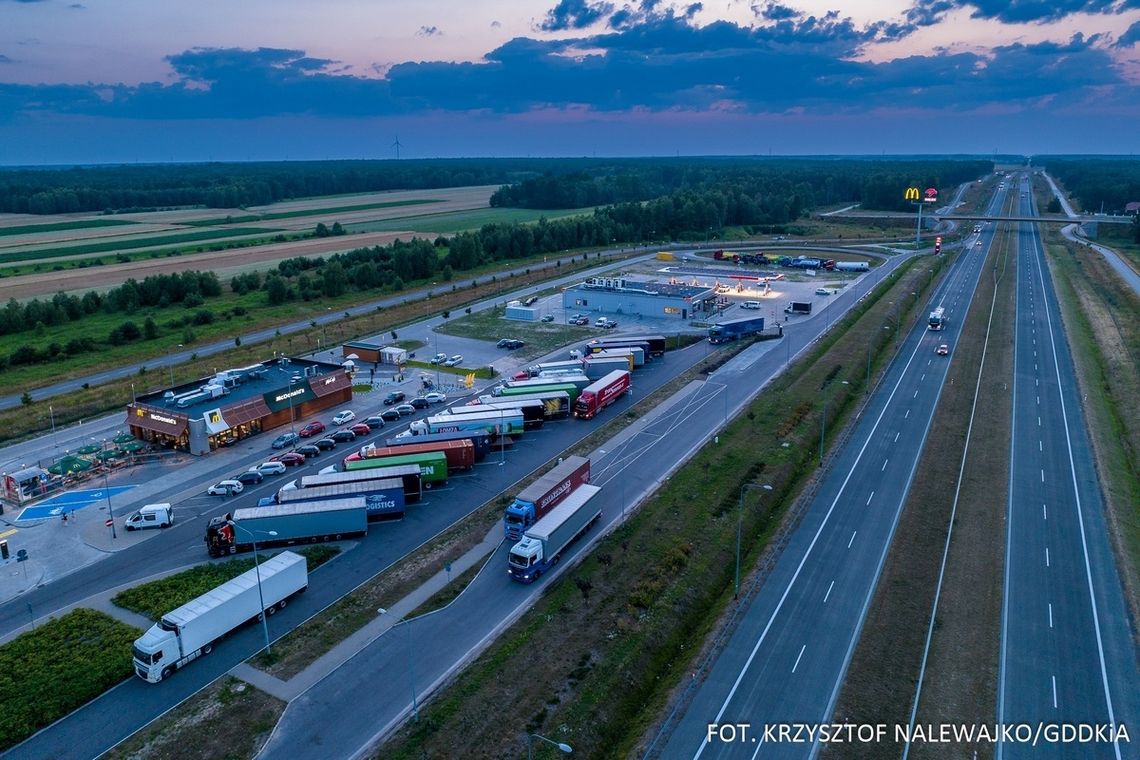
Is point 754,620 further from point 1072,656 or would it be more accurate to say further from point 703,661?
point 1072,656

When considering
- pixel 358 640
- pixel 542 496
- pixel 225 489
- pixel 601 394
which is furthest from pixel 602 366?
pixel 358 640

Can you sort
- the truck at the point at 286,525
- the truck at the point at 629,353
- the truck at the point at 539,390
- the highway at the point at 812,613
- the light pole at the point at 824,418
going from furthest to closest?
the truck at the point at 629,353 < the truck at the point at 539,390 < the light pole at the point at 824,418 < the truck at the point at 286,525 < the highway at the point at 812,613

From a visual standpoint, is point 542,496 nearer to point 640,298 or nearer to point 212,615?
point 212,615

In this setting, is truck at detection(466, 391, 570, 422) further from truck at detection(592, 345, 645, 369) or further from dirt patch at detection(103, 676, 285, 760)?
dirt patch at detection(103, 676, 285, 760)

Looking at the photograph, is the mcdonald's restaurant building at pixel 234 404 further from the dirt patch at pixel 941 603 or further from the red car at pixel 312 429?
the dirt patch at pixel 941 603

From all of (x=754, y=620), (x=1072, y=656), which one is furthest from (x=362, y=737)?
(x=1072, y=656)

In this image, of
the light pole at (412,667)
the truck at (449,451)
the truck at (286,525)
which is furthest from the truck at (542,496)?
the truck at (286,525)
